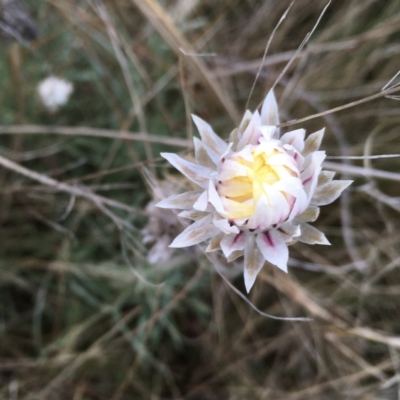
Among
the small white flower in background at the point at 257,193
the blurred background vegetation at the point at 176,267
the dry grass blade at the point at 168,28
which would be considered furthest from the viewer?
the blurred background vegetation at the point at 176,267

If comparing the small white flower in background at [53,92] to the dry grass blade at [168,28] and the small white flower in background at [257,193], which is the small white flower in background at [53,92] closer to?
the dry grass blade at [168,28]

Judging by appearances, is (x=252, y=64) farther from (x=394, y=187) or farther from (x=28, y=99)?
(x=28, y=99)

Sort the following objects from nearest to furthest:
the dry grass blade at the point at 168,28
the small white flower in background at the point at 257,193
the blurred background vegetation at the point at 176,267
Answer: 1. the small white flower in background at the point at 257,193
2. the dry grass blade at the point at 168,28
3. the blurred background vegetation at the point at 176,267

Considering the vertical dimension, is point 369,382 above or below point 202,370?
below

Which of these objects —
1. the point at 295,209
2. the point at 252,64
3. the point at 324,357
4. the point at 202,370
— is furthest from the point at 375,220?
the point at 295,209

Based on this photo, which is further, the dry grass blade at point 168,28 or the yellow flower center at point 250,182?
the dry grass blade at point 168,28

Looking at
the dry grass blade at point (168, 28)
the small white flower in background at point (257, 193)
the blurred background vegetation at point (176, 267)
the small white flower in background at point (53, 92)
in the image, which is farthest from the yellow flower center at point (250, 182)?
the small white flower in background at point (53, 92)
